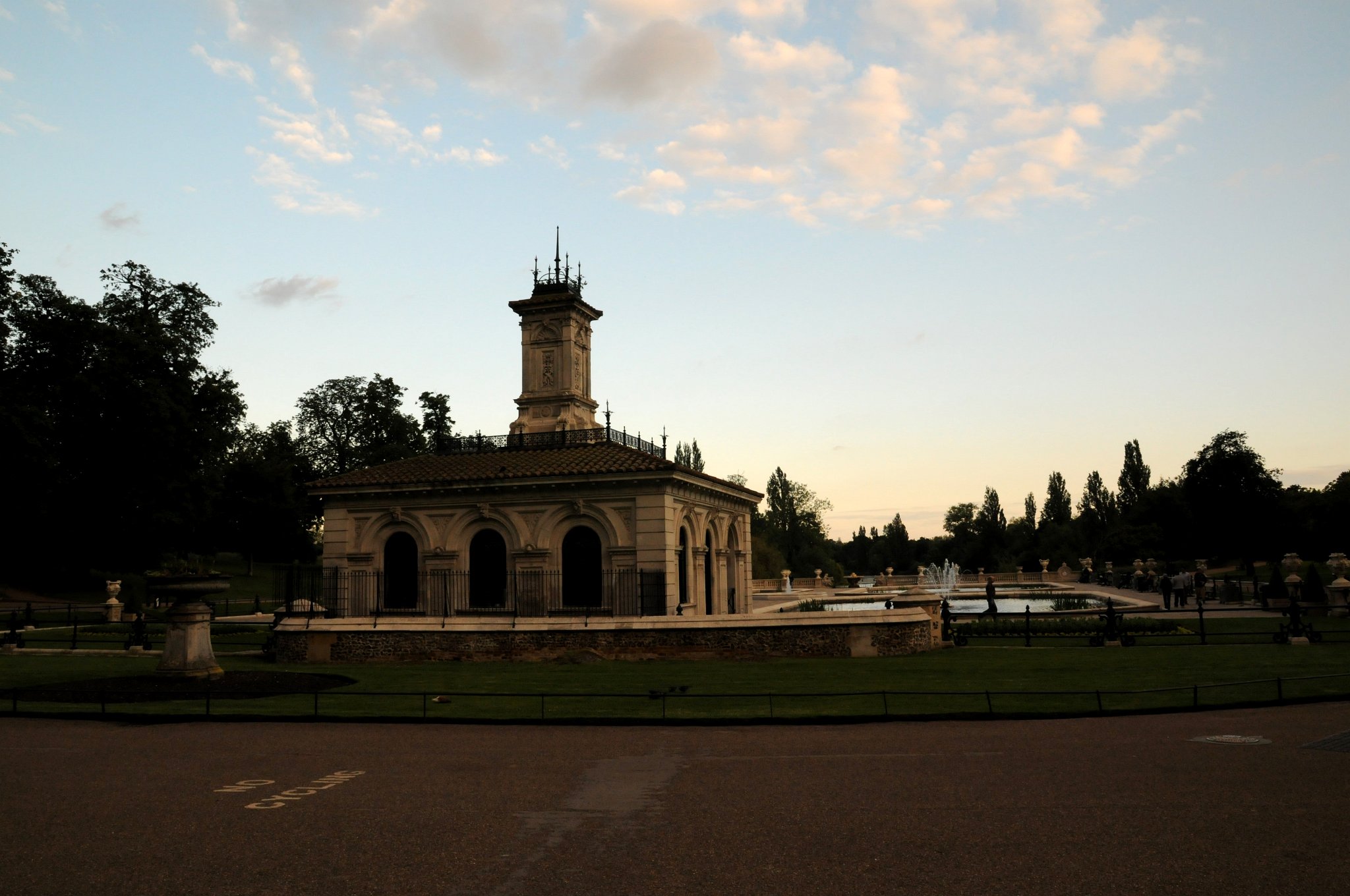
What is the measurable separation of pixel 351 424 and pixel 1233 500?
7571 centimetres

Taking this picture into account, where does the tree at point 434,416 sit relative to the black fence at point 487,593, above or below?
above

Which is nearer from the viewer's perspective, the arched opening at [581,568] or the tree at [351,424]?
the arched opening at [581,568]

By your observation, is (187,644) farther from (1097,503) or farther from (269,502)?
(1097,503)

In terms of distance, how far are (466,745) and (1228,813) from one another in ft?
30.9

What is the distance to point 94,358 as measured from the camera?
54625 millimetres

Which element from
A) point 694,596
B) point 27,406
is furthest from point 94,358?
point 694,596

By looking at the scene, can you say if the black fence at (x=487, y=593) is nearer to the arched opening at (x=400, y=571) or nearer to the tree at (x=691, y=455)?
the arched opening at (x=400, y=571)

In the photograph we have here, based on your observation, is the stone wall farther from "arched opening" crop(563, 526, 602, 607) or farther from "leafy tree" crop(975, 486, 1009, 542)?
"leafy tree" crop(975, 486, 1009, 542)

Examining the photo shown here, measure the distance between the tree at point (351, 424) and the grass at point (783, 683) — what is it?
49273 mm

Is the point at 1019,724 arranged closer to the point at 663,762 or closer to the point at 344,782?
the point at 663,762

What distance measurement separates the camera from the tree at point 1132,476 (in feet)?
377

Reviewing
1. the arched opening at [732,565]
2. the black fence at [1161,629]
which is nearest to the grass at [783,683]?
the black fence at [1161,629]

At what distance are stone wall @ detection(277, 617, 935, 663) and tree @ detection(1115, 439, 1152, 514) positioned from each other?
9972 centimetres

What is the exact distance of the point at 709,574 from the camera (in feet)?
121
